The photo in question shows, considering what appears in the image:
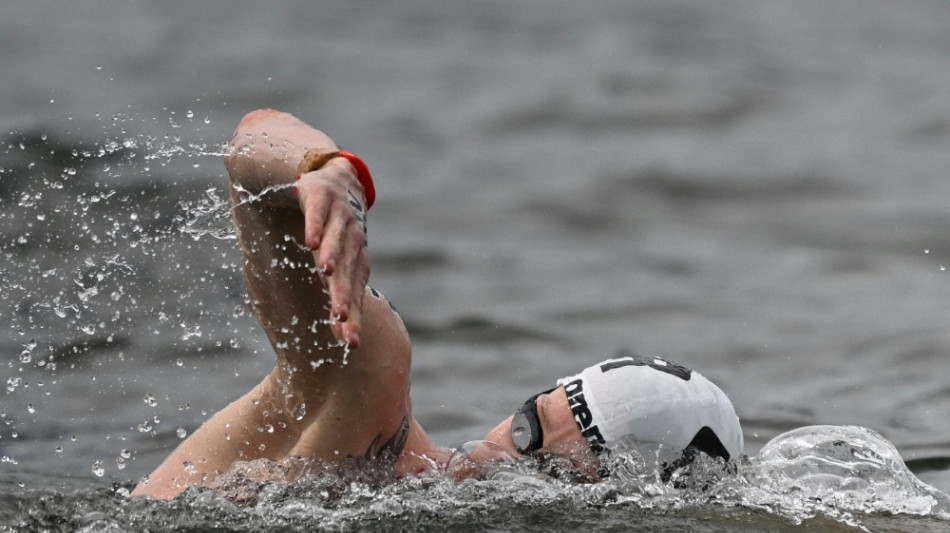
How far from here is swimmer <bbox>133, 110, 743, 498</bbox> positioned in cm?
366

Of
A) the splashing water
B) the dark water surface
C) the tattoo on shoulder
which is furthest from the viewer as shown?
the dark water surface

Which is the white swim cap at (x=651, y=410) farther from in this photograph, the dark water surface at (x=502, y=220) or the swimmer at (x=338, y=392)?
the dark water surface at (x=502, y=220)

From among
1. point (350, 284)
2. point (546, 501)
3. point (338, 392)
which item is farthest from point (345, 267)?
point (546, 501)

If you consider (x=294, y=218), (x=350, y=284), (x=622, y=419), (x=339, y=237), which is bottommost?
(x=622, y=419)

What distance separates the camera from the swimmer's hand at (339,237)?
2863 millimetres

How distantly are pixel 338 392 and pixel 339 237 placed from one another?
1.08 m

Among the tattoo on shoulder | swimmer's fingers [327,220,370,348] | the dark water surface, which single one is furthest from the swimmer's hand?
the tattoo on shoulder

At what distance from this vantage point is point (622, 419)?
4254mm

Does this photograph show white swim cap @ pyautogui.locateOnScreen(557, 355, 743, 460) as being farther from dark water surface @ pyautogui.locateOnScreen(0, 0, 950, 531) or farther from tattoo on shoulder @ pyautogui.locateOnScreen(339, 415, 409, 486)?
tattoo on shoulder @ pyautogui.locateOnScreen(339, 415, 409, 486)

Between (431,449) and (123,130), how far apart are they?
7572 mm

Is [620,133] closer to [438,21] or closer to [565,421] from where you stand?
[438,21]

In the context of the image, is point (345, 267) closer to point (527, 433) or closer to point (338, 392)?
point (338, 392)

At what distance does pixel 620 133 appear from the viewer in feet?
37.8

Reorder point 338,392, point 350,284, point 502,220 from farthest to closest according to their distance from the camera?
point 502,220, point 338,392, point 350,284
